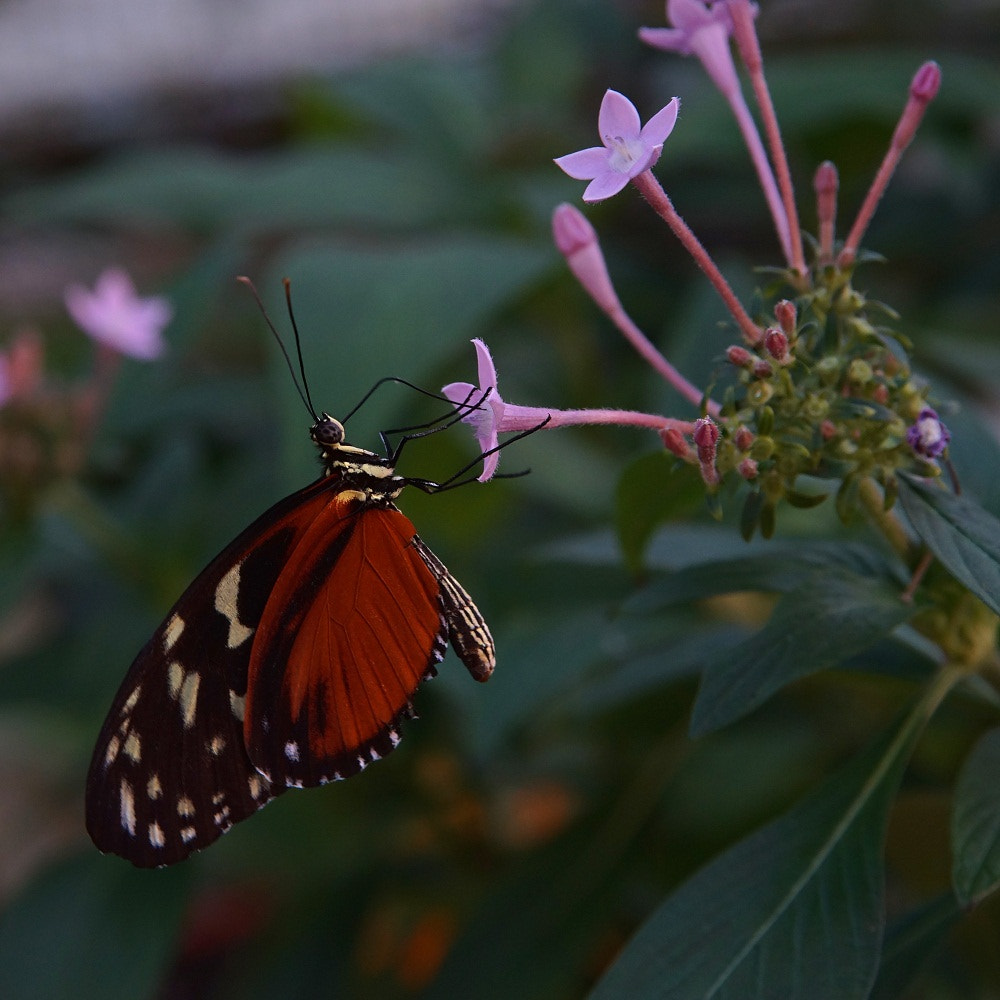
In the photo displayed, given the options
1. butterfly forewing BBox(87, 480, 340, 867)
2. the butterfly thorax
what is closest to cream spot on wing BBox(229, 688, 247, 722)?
butterfly forewing BBox(87, 480, 340, 867)

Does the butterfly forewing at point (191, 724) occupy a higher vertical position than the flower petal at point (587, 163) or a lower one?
lower

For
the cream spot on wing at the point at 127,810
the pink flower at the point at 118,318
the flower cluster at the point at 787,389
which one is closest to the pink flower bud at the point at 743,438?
the flower cluster at the point at 787,389

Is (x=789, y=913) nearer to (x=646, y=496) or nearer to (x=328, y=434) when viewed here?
(x=646, y=496)

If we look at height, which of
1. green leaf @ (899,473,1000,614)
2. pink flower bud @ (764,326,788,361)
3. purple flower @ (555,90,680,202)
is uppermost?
purple flower @ (555,90,680,202)

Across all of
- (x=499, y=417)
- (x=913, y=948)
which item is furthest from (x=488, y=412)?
(x=913, y=948)

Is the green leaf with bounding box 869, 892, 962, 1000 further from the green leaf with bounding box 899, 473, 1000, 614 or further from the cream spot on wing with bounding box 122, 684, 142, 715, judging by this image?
the cream spot on wing with bounding box 122, 684, 142, 715

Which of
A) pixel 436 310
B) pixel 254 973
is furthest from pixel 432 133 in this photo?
pixel 254 973

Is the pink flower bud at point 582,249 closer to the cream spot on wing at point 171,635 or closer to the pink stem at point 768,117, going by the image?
the pink stem at point 768,117
